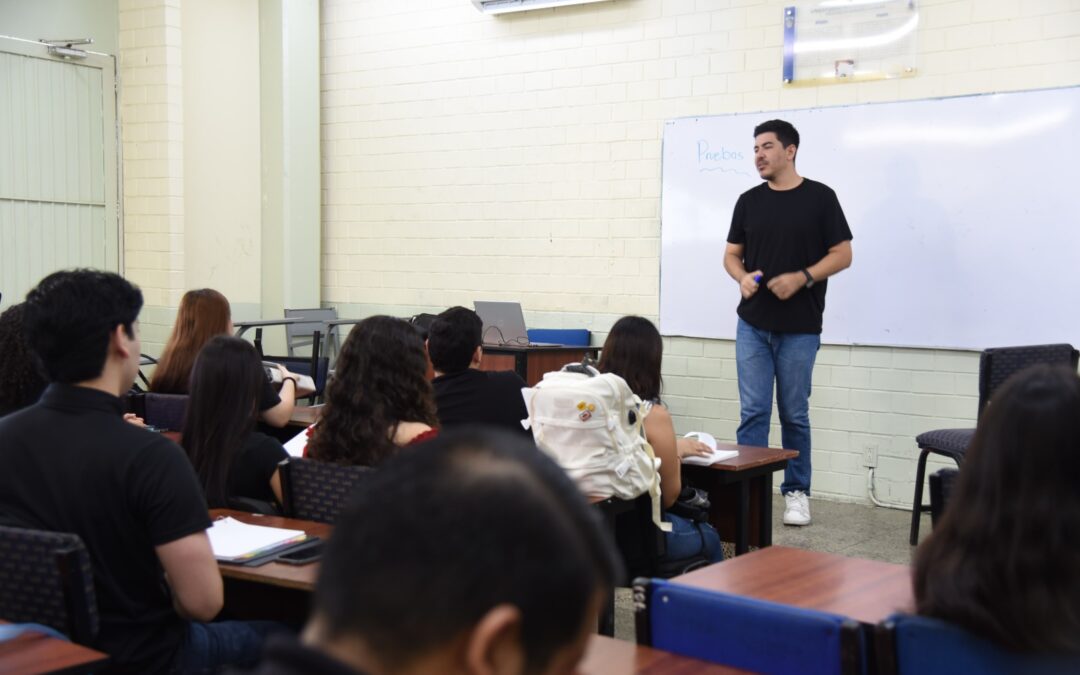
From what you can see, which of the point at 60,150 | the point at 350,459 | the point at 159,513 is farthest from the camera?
the point at 60,150

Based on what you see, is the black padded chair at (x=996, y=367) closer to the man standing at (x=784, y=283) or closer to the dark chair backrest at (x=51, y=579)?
the man standing at (x=784, y=283)

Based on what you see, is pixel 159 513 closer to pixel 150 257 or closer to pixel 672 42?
pixel 672 42

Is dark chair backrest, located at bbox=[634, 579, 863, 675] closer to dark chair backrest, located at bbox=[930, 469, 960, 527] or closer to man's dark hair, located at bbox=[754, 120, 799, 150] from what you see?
dark chair backrest, located at bbox=[930, 469, 960, 527]

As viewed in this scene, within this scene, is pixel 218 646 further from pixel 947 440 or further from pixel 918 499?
pixel 918 499

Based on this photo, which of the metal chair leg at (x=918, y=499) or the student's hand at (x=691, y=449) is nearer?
the student's hand at (x=691, y=449)

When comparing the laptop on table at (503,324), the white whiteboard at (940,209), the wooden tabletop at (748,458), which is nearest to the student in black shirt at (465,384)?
the wooden tabletop at (748,458)

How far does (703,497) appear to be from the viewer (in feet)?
11.6

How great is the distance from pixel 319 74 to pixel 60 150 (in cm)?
177

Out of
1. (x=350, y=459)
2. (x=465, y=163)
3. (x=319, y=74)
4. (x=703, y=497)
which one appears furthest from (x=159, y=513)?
(x=319, y=74)

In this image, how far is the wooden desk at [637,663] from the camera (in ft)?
5.16

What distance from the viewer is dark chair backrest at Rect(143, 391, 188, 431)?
3992 millimetres

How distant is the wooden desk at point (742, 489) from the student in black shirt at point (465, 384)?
0.68 metres

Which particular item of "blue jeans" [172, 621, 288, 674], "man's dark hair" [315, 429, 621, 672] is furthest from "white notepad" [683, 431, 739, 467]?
"man's dark hair" [315, 429, 621, 672]

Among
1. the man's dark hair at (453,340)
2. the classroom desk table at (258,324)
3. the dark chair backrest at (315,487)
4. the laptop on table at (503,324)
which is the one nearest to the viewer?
the dark chair backrest at (315,487)
